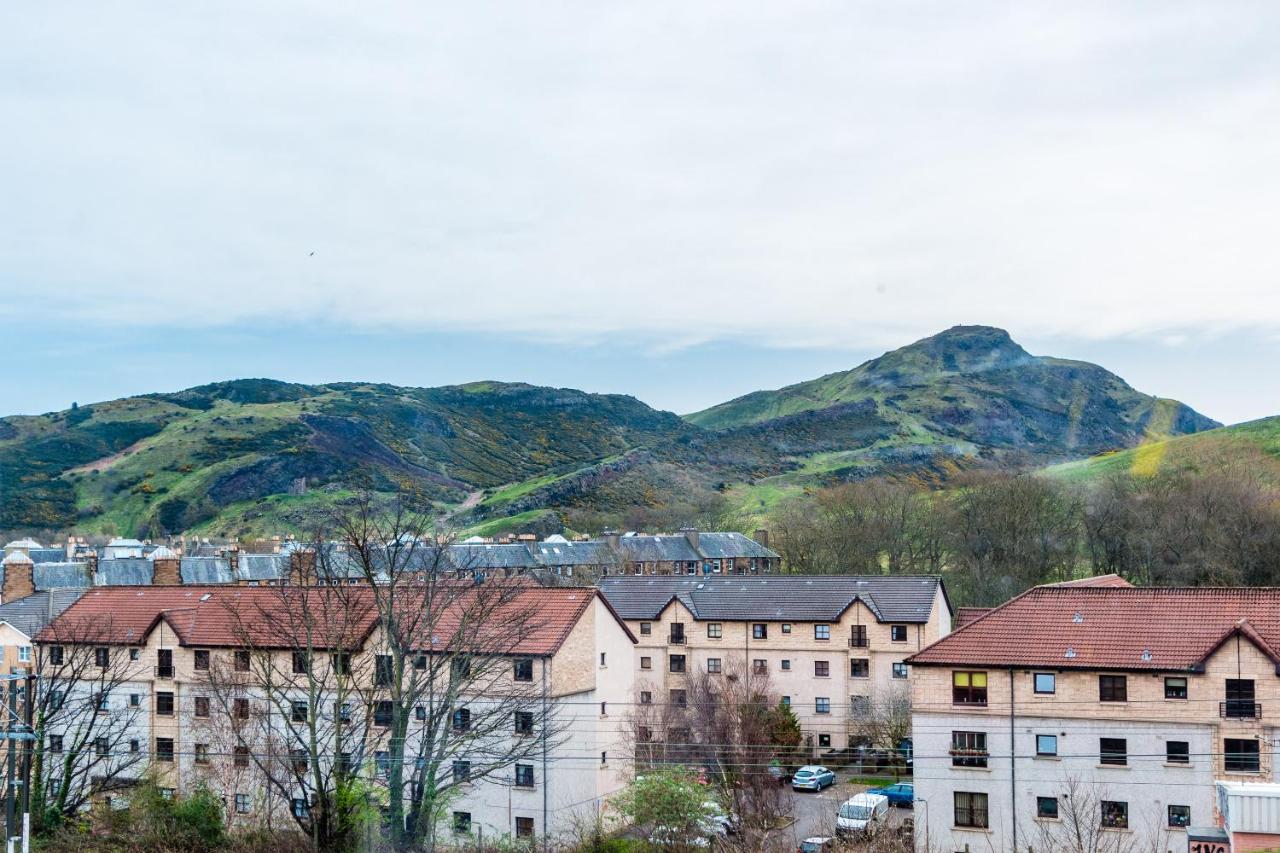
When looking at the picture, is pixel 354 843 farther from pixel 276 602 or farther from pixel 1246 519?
pixel 1246 519

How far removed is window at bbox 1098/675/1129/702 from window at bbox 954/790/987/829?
461 cm

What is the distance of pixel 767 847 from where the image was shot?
99.3 feet

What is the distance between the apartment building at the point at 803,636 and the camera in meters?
56.2

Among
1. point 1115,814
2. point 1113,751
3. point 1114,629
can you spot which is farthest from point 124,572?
point 1115,814

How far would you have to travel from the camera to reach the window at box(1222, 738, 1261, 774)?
107 ft

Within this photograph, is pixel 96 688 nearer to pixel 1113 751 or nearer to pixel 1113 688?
pixel 1113 751

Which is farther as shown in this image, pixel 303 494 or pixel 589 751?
pixel 303 494

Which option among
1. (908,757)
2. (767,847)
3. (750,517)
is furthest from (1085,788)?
(750,517)

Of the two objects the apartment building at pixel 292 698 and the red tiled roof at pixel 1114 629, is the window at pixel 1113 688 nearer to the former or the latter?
the red tiled roof at pixel 1114 629

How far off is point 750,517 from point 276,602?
402 ft

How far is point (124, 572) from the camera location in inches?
3511

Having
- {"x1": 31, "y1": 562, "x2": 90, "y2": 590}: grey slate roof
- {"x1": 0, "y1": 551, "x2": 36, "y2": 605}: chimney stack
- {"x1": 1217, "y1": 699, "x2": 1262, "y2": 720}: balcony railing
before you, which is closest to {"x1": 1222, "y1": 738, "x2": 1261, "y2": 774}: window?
{"x1": 1217, "y1": 699, "x2": 1262, "y2": 720}: balcony railing

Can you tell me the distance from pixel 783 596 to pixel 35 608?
3755 cm

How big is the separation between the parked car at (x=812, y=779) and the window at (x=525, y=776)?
42.9 ft
